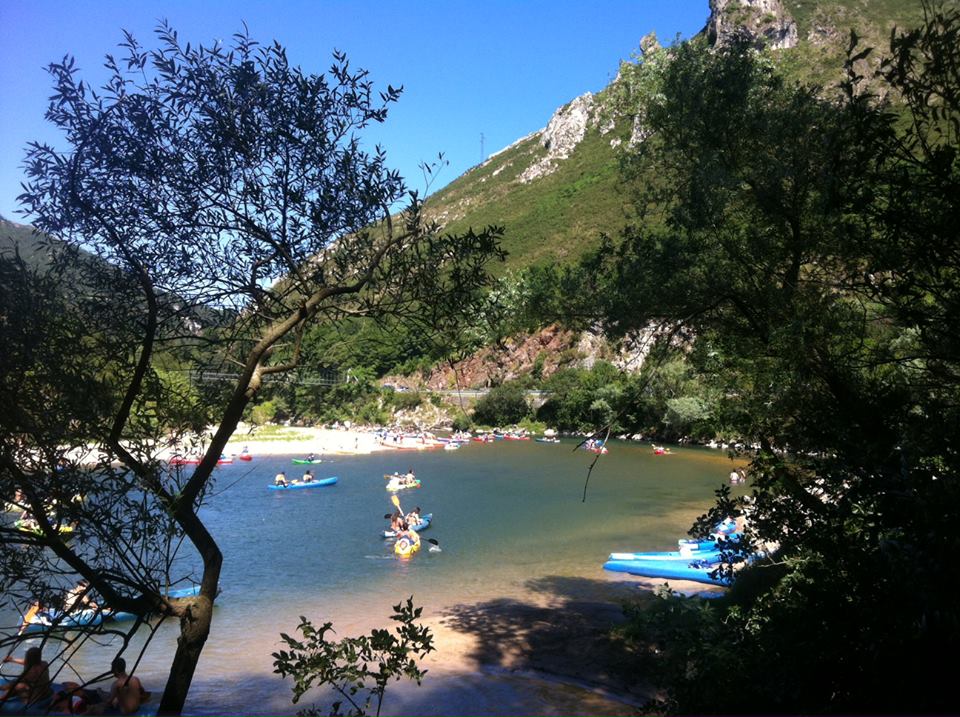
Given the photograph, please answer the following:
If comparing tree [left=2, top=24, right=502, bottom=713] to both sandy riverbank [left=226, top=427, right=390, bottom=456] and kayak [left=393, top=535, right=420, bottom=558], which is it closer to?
kayak [left=393, top=535, right=420, bottom=558]

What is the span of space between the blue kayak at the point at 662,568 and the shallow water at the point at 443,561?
49 cm

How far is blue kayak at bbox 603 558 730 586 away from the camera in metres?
15.3

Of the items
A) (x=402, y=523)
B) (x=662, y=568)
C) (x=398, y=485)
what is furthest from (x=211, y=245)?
(x=398, y=485)

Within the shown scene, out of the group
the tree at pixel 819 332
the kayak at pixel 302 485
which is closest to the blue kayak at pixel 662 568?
the tree at pixel 819 332

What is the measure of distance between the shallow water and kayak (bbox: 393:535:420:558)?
0.26 metres

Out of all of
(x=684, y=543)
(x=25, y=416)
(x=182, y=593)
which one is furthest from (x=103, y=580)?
(x=684, y=543)

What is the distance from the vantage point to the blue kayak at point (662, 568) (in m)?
15.3

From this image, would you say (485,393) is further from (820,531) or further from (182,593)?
(820,531)

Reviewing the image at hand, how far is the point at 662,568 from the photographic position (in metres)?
15.8

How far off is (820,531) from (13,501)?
4.83m

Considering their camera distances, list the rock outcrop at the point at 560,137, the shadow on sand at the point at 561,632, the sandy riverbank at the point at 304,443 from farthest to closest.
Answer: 1. the rock outcrop at the point at 560,137
2. the sandy riverbank at the point at 304,443
3. the shadow on sand at the point at 561,632

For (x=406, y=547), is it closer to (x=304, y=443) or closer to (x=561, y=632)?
(x=561, y=632)

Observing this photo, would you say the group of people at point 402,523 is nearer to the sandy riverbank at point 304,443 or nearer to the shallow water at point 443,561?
the shallow water at point 443,561

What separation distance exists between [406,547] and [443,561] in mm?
1322
